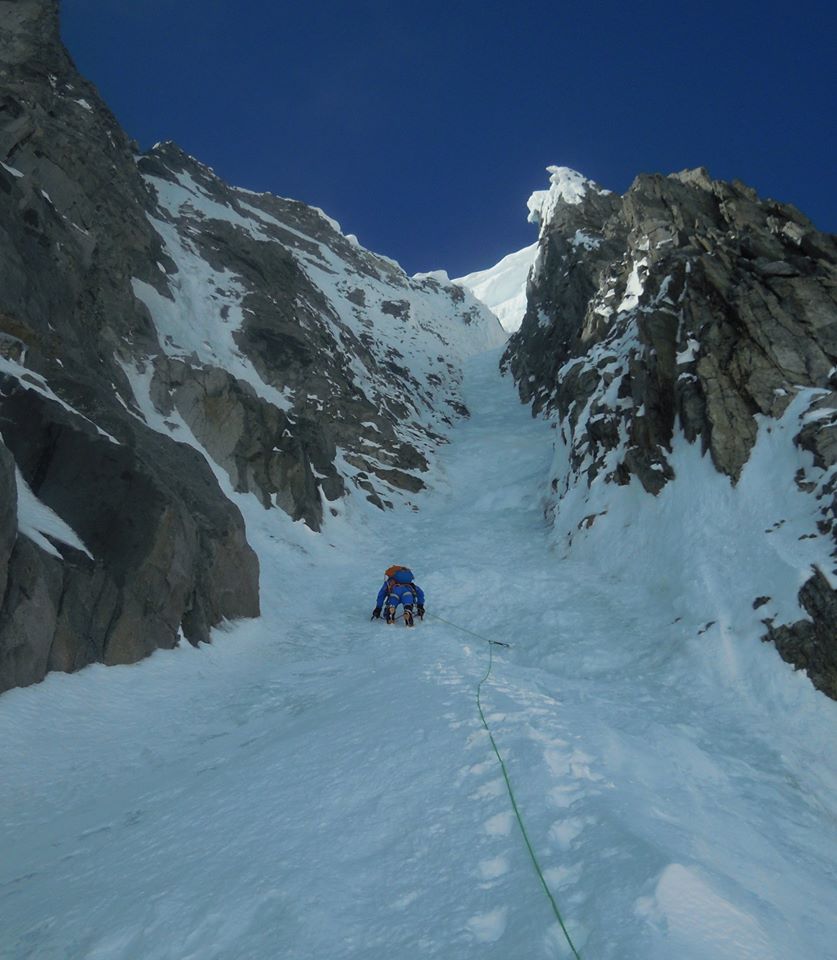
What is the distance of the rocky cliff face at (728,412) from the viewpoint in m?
12.8

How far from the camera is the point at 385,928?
12.8 feet

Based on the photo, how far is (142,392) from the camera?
2339 centimetres

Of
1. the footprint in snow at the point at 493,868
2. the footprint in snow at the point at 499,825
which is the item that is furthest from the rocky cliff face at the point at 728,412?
the footprint in snow at the point at 493,868

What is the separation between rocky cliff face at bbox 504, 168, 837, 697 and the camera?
42.0ft

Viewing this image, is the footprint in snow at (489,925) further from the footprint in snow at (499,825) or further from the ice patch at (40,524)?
the ice patch at (40,524)

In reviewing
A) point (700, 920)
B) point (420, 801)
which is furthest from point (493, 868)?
point (700, 920)

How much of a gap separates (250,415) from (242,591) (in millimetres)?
11831

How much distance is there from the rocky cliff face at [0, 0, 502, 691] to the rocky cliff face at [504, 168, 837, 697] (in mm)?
Answer: 11386

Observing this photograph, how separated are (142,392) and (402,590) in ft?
46.8

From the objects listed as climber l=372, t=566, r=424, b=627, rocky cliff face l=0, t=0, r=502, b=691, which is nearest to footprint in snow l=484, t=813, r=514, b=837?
rocky cliff face l=0, t=0, r=502, b=691

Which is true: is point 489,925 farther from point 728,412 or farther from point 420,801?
point 728,412

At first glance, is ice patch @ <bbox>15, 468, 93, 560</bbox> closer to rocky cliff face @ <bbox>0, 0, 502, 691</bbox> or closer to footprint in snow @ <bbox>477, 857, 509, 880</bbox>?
rocky cliff face @ <bbox>0, 0, 502, 691</bbox>

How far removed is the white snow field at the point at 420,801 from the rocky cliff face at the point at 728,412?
219cm

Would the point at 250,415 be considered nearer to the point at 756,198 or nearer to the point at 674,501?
the point at 674,501
